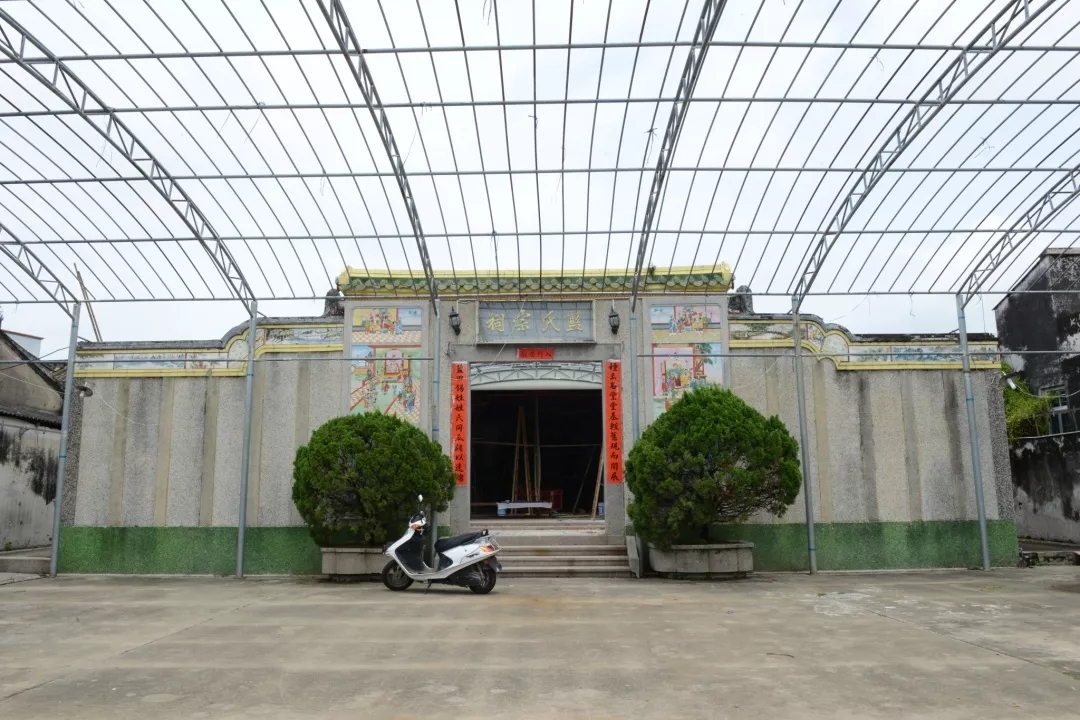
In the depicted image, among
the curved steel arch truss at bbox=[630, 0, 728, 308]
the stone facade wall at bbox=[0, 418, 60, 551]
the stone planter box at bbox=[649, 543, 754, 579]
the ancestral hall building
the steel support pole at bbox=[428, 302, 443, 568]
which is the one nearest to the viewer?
the curved steel arch truss at bbox=[630, 0, 728, 308]

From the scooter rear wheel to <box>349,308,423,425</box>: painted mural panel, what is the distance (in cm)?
326

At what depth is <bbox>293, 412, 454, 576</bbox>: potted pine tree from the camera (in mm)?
10867

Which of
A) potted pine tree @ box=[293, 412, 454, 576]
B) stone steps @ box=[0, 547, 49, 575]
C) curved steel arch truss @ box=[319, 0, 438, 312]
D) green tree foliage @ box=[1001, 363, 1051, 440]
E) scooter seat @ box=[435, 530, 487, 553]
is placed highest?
curved steel arch truss @ box=[319, 0, 438, 312]

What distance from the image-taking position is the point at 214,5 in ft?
29.9

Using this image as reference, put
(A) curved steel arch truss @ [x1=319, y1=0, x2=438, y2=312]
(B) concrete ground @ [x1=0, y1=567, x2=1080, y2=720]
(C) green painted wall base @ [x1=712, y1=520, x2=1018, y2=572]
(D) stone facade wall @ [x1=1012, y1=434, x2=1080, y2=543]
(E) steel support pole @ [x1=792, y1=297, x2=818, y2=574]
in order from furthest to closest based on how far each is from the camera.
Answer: (D) stone facade wall @ [x1=1012, y1=434, x2=1080, y2=543]
(C) green painted wall base @ [x1=712, y1=520, x2=1018, y2=572]
(E) steel support pole @ [x1=792, y1=297, x2=818, y2=574]
(A) curved steel arch truss @ [x1=319, y1=0, x2=438, y2=312]
(B) concrete ground @ [x1=0, y1=567, x2=1080, y2=720]

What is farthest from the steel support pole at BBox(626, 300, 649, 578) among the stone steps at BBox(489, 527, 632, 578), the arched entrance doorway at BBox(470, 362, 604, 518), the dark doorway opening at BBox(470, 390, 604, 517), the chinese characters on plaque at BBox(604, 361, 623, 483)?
the dark doorway opening at BBox(470, 390, 604, 517)

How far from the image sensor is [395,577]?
10.6 metres

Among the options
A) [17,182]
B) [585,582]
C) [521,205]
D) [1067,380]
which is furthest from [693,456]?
[1067,380]

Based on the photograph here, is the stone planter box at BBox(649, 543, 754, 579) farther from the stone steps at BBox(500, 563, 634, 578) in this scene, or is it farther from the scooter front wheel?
the scooter front wheel

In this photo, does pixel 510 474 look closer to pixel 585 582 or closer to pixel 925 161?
pixel 585 582

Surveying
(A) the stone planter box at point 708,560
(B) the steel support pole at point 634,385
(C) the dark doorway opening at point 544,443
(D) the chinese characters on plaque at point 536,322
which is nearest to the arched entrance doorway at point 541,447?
(C) the dark doorway opening at point 544,443

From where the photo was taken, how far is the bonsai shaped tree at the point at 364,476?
10859 mm

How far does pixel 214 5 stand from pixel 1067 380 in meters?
18.2

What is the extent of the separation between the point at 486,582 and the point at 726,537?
416cm
